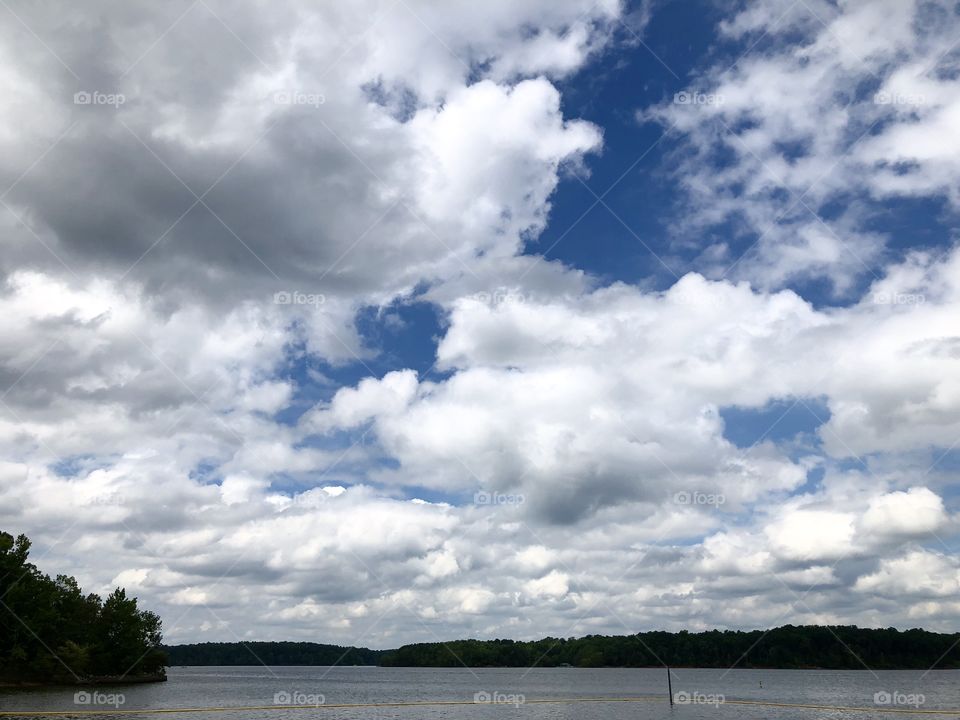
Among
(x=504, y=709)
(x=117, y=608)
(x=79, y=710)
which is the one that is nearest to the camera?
(x=79, y=710)

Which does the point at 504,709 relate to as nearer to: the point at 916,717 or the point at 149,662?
the point at 916,717

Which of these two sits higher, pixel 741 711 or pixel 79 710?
pixel 79 710

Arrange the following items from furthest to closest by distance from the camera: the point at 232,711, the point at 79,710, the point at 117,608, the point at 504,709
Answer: the point at 117,608
the point at 504,709
the point at 232,711
the point at 79,710

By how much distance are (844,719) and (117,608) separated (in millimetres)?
144503

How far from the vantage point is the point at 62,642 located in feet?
480

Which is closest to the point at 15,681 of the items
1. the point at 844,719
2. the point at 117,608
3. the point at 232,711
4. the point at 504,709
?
the point at 117,608

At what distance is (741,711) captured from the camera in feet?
440

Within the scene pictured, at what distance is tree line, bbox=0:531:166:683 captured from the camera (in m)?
133

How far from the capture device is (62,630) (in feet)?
492

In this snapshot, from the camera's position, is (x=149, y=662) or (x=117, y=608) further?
(x=149, y=662)

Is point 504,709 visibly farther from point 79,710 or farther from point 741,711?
point 79,710

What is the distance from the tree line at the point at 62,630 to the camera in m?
133

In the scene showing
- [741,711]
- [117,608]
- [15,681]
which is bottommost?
[741,711]

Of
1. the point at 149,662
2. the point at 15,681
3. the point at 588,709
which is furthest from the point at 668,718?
the point at 149,662
